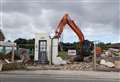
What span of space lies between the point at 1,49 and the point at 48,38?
1077 centimetres

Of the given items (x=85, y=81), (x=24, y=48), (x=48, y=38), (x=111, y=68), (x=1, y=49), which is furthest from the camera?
(x=1, y=49)

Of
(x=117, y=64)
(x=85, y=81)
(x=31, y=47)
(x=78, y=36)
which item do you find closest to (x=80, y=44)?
(x=78, y=36)

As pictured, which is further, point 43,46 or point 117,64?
point 43,46

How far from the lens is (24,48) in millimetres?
39312

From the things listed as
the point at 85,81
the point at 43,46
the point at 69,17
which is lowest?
the point at 85,81

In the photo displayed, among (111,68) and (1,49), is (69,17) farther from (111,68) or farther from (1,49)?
(111,68)

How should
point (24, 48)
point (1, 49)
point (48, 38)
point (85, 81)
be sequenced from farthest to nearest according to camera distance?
point (1, 49) → point (24, 48) → point (48, 38) → point (85, 81)

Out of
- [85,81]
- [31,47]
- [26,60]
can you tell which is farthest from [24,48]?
[85,81]

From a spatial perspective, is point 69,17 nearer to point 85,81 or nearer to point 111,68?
point 111,68

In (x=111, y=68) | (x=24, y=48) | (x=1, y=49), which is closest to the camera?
(x=111, y=68)

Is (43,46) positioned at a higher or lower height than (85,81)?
higher

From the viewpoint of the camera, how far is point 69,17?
40375mm

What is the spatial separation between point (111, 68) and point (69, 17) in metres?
13.6

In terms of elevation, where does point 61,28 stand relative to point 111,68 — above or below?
above
